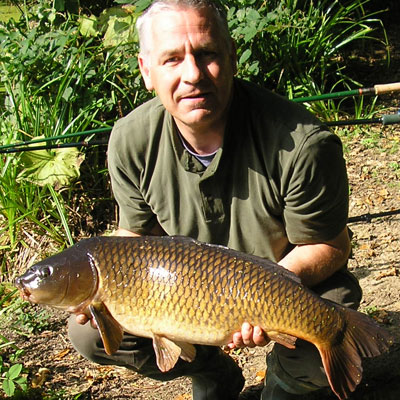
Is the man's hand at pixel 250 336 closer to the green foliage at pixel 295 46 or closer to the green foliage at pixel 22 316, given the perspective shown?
the green foliage at pixel 22 316

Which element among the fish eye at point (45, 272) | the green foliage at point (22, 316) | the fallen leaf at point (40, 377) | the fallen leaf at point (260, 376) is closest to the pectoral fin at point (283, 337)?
the fish eye at point (45, 272)

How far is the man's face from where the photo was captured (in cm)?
206

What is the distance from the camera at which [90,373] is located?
295cm

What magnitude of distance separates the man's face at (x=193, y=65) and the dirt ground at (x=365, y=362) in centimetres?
128

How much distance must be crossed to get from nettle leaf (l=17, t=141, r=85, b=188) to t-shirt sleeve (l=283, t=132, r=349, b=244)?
2.04 m

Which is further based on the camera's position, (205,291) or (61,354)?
(61,354)

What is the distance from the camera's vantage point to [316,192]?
6.93 feet

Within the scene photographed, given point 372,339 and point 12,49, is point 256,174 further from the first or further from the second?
point 12,49

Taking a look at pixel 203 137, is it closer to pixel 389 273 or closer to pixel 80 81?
pixel 389 273

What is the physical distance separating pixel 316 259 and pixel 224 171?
1.40 ft

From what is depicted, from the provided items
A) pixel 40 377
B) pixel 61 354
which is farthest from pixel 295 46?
pixel 40 377

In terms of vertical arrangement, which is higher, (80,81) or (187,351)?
(80,81)

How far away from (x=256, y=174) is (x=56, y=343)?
1556 millimetres

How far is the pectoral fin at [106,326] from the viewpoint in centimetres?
199
